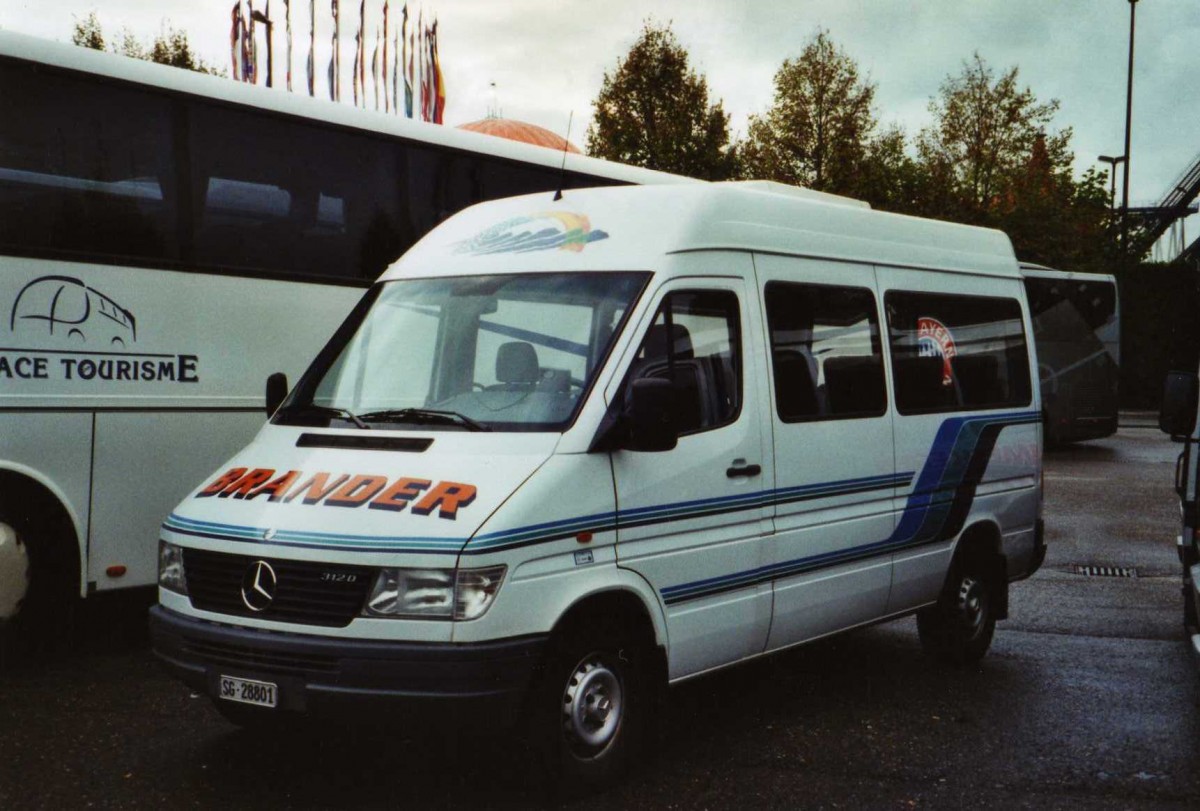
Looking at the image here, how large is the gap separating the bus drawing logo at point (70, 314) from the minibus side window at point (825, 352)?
3.98m

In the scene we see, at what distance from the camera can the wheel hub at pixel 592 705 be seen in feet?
17.0

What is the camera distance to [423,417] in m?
5.63

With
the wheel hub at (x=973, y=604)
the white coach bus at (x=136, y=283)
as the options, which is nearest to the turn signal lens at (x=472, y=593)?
the white coach bus at (x=136, y=283)

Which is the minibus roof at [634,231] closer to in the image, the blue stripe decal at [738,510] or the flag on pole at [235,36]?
the blue stripe decal at [738,510]

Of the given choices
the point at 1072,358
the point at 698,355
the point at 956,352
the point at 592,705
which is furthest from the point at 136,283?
the point at 1072,358

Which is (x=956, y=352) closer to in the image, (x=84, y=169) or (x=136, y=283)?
(x=136, y=283)

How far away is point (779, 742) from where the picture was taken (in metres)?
6.28

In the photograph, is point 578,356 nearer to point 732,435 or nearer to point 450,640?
point 732,435

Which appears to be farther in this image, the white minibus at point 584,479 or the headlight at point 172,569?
the headlight at point 172,569

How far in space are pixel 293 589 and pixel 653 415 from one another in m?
1.52

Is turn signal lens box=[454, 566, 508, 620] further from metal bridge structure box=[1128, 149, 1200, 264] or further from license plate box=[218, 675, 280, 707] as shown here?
metal bridge structure box=[1128, 149, 1200, 264]

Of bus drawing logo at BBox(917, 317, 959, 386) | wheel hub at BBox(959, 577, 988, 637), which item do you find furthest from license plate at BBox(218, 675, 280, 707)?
wheel hub at BBox(959, 577, 988, 637)

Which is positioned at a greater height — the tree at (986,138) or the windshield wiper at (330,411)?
the tree at (986,138)

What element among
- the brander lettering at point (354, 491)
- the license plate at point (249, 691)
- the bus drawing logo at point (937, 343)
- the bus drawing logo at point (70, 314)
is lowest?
the license plate at point (249, 691)
